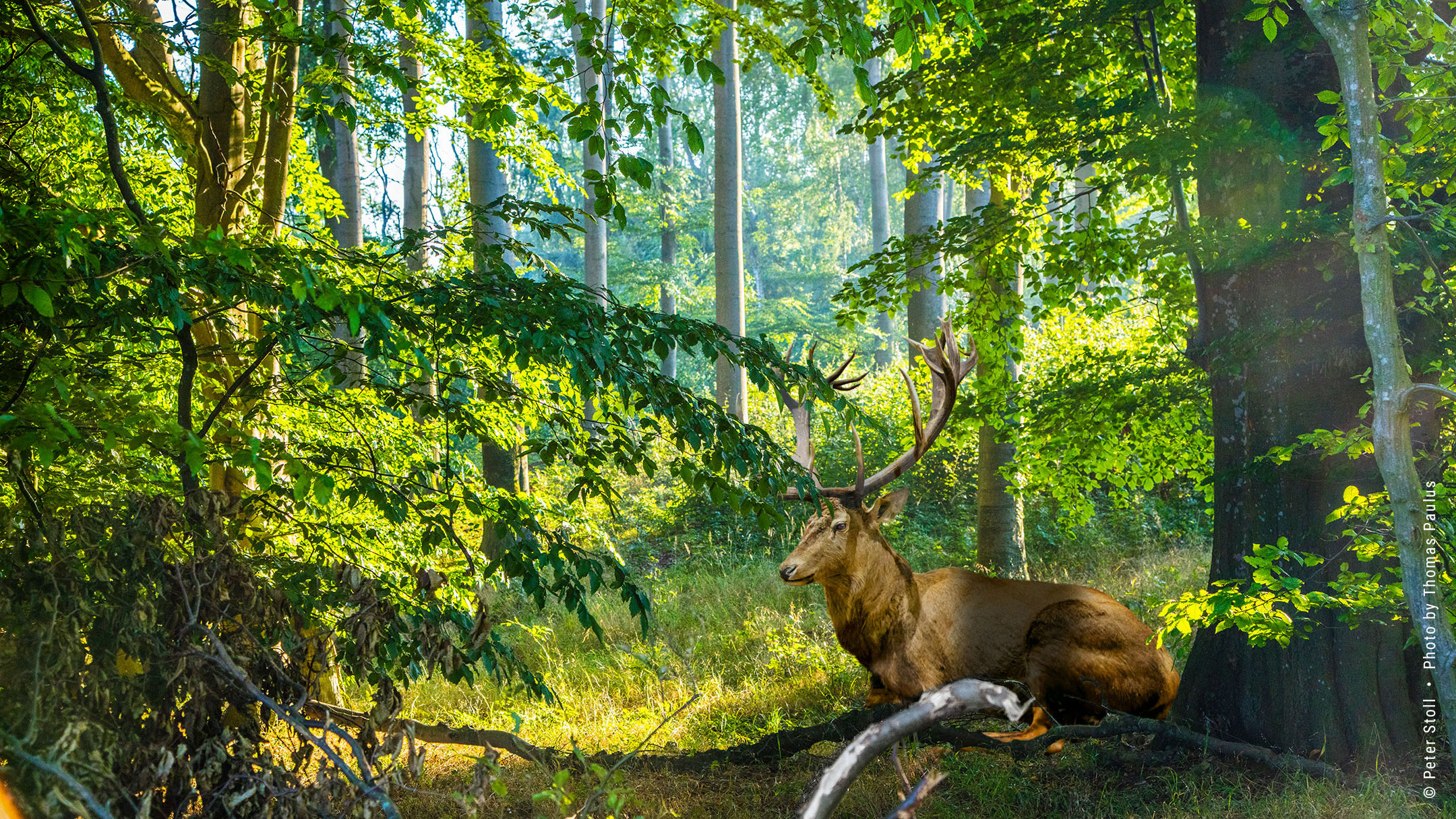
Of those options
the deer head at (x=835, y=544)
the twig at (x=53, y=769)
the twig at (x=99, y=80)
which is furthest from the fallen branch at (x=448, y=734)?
the twig at (x=99, y=80)

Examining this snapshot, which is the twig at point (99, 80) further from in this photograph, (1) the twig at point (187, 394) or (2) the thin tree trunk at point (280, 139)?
(2) the thin tree trunk at point (280, 139)

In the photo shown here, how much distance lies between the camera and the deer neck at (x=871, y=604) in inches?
200

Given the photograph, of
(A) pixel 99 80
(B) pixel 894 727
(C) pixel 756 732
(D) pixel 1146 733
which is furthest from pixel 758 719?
(A) pixel 99 80

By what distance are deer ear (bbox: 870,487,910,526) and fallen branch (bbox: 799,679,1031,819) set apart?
9.99 feet

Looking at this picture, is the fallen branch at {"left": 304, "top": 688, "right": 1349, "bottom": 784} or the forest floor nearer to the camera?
the fallen branch at {"left": 304, "top": 688, "right": 1349, "bottom": 784}

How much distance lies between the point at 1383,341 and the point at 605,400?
293cm

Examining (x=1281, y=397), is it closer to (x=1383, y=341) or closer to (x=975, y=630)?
(x=1383, y=341)

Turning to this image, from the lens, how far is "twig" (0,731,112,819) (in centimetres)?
216

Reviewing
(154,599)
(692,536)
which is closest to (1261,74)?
(154,599)

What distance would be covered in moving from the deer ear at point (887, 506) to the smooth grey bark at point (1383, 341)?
2432 millimetres

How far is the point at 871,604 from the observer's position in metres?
5.14

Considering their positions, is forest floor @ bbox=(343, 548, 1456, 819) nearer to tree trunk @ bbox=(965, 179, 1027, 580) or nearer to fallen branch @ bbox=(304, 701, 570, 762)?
fallen branch @ bbox=(304, 701, 570, 762)

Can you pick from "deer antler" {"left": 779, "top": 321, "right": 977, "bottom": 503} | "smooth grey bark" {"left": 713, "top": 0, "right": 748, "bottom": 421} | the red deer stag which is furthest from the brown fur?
"smooth grey bark" {"left": 713, "top": 0, "right": 748, "bottom": 421}

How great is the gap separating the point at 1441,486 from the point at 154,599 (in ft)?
15.4
